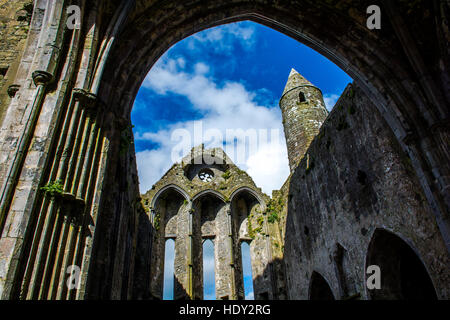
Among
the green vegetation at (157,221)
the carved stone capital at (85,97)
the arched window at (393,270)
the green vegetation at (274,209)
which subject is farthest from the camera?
the green vegetation at (157,221)

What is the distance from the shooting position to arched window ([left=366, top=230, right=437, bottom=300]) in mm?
6625

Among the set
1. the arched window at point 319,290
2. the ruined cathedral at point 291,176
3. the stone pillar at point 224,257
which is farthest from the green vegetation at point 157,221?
the arched window at point 319,290

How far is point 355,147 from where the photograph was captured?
7426mm

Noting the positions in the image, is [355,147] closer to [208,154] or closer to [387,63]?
[387,63]

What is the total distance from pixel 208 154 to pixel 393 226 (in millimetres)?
11922

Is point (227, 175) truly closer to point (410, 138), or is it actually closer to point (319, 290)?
point (319, 290)

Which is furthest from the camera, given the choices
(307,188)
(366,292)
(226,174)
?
(226,174)

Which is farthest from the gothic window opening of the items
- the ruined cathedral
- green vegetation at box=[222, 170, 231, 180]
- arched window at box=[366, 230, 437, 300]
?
arched window at box=[366, 230, 437, 300]

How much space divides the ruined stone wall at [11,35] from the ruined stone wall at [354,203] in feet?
20.1

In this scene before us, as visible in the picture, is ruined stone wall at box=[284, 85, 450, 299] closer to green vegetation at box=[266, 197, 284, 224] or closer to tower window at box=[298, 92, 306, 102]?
green vegetation at box=[266, 197, 284, 224]

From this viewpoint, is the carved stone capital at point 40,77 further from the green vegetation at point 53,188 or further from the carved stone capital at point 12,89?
the green vegetation at point 53,188

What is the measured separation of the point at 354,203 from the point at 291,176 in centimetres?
466

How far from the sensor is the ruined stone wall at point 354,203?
5458mm
